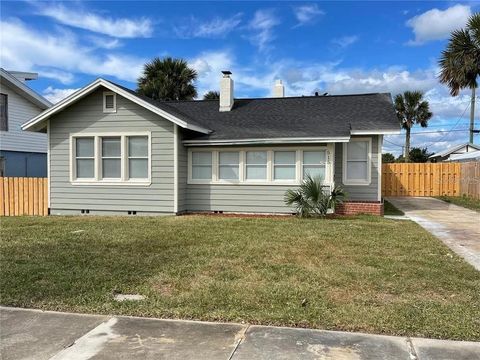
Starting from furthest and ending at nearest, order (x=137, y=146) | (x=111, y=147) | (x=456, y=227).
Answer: (x=111, y=147) < (x=137, y=146) < (x=456, y=227)

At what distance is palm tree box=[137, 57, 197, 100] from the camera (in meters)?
27.4

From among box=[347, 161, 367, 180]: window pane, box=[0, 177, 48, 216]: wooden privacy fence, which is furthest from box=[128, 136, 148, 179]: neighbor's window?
box=[347, 161, 367, 180]: window pane

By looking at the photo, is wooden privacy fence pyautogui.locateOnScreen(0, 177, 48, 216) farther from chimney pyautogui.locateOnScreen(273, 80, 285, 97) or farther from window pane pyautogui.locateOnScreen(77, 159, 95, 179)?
chimney pyautogui.locateOnScreen(273, 80, 285, 97)

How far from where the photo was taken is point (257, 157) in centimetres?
1405

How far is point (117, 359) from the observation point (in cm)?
373

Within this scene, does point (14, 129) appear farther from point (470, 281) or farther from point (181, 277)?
point (470, 281)

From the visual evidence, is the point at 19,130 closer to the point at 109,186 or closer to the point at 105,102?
the point at 105,102

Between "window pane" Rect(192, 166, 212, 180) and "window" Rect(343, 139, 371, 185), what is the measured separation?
4471 millimetres

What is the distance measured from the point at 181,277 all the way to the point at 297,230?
467cm

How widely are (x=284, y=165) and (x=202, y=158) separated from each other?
8.73 feet

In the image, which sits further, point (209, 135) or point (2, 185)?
point (2, 185)

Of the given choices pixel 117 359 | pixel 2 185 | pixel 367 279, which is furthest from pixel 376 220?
pixel 2 185

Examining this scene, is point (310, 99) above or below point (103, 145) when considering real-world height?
above

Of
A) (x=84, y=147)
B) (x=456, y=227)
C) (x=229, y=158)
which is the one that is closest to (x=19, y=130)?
(x=84, y=147)
